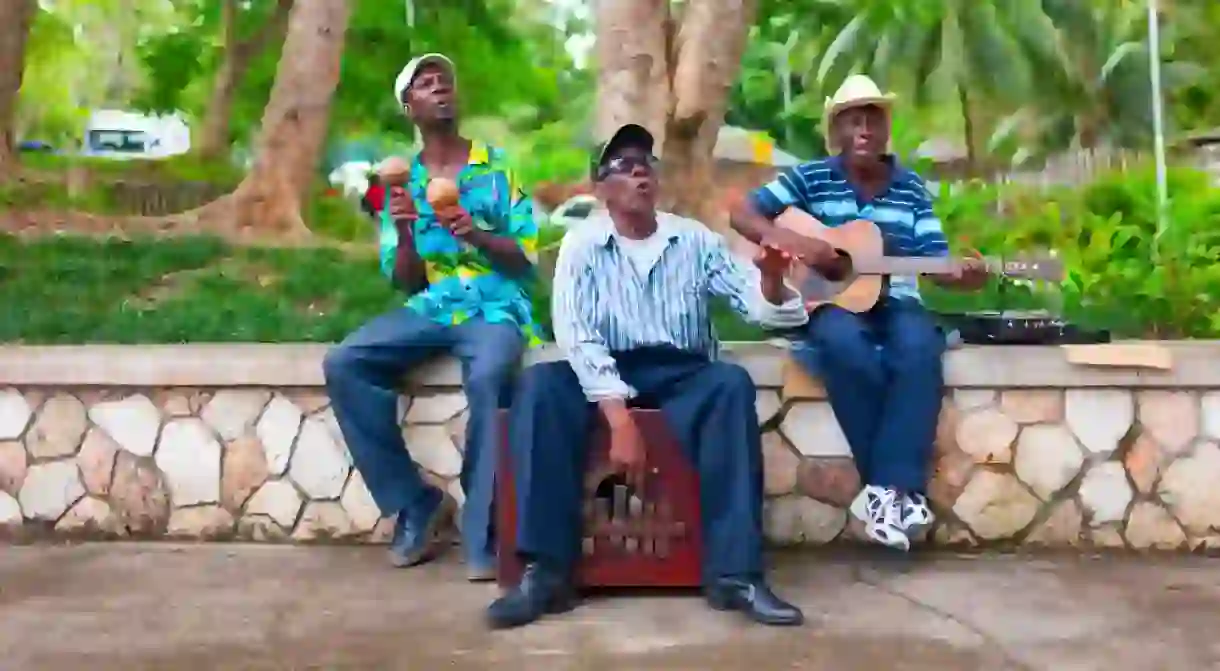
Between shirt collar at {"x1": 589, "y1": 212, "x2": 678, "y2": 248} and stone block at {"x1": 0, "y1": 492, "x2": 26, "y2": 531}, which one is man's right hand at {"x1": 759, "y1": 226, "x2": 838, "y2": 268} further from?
stone block at {"x1": 0, "y1": 492, "x2": 26, "y2": 531}

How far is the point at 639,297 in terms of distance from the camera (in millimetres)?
3613

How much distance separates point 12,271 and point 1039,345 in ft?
14.8

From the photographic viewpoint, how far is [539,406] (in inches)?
136

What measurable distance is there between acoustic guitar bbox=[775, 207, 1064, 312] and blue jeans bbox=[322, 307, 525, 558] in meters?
0.93

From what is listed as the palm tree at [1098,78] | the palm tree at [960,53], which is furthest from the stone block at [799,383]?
the palm tree at [1098,78]

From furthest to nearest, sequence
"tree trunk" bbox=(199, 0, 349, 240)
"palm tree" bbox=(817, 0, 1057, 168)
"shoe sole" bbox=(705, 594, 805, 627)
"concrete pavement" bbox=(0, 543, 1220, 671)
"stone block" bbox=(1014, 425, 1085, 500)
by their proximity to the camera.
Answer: "palm tree" bbox=(817, 0, 1057, 168) < "tree trunk" bbox=(199, 0, 349, 240) < "stone block" bbox=(1014, 425, 1085, 500) < "shoe sole" bbox=(705, 594, 805, 627) < "concrete pavement" bbox=(0, 543, 1220, 671)

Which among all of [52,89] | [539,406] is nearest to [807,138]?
[52,89]

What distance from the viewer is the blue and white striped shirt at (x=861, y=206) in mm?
4020

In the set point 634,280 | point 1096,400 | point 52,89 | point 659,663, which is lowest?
point 659,663

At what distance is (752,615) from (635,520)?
447 mm

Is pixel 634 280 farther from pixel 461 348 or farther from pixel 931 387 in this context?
pixel 931 387

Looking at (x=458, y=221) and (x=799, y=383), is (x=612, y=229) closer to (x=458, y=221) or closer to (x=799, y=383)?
(x=458, y=221)

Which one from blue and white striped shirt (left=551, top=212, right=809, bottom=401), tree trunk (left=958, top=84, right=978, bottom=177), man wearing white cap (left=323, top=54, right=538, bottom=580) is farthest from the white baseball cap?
tree trunk (left=958, top=84, right=978, bottom=177)

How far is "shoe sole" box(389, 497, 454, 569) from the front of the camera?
400 cm
